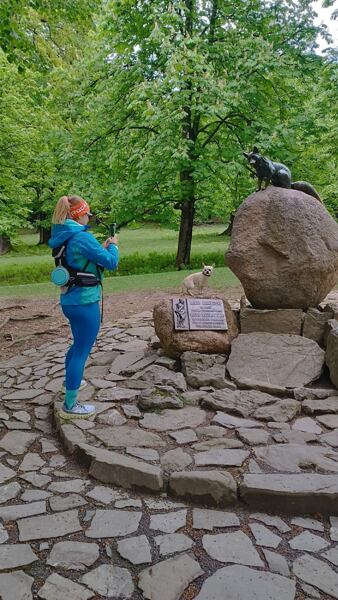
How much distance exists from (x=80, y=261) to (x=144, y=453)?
175 cm

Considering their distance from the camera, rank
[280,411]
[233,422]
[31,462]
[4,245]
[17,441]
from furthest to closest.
→ [4,245] → [280,411] → [233,422] → [17,441] → [31,462]

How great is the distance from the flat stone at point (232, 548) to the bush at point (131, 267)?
12.5 m

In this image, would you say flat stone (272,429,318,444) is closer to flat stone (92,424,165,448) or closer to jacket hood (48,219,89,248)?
flat stone (92,424,165,448)

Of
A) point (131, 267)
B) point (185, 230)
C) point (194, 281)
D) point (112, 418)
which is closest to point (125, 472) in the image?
point (112, 418)

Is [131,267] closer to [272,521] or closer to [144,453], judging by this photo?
[144,453]

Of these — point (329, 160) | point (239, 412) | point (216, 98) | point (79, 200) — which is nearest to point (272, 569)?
point (239, 412)

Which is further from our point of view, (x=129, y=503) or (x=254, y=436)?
(x=254, y=436)

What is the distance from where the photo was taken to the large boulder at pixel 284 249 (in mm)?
5785

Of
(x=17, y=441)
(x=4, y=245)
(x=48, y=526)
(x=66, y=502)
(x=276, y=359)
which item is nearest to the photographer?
(x=48, y=526)

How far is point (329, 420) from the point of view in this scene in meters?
4.64

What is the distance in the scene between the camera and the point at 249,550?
9.84 ft

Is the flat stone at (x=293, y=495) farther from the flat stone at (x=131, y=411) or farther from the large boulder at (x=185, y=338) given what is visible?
the large boulder at (x=185, y=338)

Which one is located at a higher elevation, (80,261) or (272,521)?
(80,261)

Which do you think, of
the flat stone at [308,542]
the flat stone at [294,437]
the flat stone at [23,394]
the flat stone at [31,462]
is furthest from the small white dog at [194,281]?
the flat stone at [308,542]
